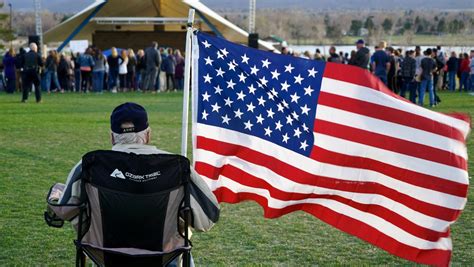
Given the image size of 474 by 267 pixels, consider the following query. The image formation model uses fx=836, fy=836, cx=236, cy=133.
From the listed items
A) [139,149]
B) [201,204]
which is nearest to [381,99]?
[201,204]

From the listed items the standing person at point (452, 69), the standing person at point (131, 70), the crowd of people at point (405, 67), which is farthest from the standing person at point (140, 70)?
the standing person at point (452, 69)

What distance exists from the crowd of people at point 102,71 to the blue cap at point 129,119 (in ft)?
78.0

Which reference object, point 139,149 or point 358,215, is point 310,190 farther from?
point 139,149

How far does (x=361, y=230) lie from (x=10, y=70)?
25239 mm

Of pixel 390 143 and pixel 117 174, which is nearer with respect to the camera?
pixel 117 174

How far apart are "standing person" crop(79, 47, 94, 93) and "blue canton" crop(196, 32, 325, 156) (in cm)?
2313

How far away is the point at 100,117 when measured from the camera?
19969mm

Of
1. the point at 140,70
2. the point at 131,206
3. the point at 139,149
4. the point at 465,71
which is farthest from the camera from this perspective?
the point at 465,71

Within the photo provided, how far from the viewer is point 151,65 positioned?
2872cm

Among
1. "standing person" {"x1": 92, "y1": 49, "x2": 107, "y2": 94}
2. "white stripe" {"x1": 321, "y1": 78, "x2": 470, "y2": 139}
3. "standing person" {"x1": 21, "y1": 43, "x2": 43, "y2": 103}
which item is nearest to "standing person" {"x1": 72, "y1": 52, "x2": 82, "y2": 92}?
"standing person" {"x1": 92, "y1": 49, "x2": 107, "y2": 94}

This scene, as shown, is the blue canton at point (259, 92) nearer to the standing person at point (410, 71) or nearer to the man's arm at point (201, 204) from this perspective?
the man's arm at point (201, 204)

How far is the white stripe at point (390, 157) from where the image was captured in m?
5.48

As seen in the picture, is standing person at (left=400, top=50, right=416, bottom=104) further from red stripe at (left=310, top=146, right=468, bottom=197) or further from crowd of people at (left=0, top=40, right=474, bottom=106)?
red stripe at (left=310, top=146, right=468, bottom=197)

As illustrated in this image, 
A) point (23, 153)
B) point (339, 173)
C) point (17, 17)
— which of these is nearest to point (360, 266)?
point (339, 173)
